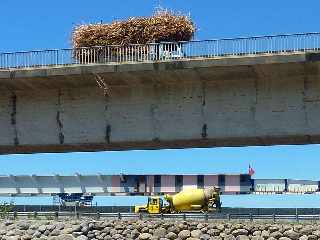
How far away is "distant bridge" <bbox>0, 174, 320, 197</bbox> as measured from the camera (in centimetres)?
6556

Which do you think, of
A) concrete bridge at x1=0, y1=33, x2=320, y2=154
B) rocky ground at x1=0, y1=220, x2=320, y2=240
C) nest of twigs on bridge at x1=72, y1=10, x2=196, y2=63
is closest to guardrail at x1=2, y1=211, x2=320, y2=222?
rocky ground at x1=0, y1=220, x2=320, y2=240

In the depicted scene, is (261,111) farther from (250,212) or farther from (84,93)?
(84,93)

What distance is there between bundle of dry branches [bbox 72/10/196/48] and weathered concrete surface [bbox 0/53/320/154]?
6.99 ft

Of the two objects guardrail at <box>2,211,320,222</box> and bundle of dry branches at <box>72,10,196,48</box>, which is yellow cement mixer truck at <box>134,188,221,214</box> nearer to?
guardrail at <box>2,211,320,222</box>

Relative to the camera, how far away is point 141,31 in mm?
30953

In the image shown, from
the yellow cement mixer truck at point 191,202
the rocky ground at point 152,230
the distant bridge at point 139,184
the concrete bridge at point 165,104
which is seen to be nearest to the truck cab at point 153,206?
the yellow cement mixer truck at point 191,202

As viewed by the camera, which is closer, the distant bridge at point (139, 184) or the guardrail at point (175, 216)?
the guardrail at point (175, 216)

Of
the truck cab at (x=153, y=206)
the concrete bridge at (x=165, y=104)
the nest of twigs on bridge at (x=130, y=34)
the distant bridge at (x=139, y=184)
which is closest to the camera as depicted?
the concrete bridge at (x=165, y=104)

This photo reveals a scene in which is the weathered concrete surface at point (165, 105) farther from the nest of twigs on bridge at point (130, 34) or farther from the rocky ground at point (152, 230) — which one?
the rocky ground at point (152, 230)

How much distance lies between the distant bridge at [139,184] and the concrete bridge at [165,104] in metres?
33.2

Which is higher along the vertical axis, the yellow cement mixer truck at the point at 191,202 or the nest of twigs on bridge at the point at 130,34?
the nest of twigs on bridge at the point at 130,34

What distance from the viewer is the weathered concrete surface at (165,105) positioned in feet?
92.5

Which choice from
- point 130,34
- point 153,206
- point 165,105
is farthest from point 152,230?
point 130,34

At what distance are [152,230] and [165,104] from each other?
5430 mm
